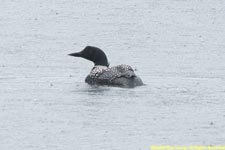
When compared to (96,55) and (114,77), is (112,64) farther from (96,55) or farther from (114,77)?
(114,77)

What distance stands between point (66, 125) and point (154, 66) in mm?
6415

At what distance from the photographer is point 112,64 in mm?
20688

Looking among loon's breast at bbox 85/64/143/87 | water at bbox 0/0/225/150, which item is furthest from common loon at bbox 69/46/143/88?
water at bbox 0/0/225/150

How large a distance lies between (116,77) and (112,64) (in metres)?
3.45

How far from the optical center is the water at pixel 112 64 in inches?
518

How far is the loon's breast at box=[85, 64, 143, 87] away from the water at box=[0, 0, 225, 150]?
0.25m

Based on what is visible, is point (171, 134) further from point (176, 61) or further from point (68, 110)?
point (176, 61)

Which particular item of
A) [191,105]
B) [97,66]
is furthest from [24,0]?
[191,105]

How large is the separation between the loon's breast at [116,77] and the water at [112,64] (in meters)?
0.25

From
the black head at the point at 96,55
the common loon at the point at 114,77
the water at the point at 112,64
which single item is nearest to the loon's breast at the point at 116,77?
the common loon at the point at 114,77

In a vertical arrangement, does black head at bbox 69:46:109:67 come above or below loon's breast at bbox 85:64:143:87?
above

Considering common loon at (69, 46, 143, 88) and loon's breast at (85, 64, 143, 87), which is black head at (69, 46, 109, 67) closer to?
common loon at (69, 46, 143, 88)

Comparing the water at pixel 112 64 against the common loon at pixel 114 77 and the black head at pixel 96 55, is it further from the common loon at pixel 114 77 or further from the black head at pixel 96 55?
the black head at pixel 96 55

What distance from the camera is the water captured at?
13.2m
